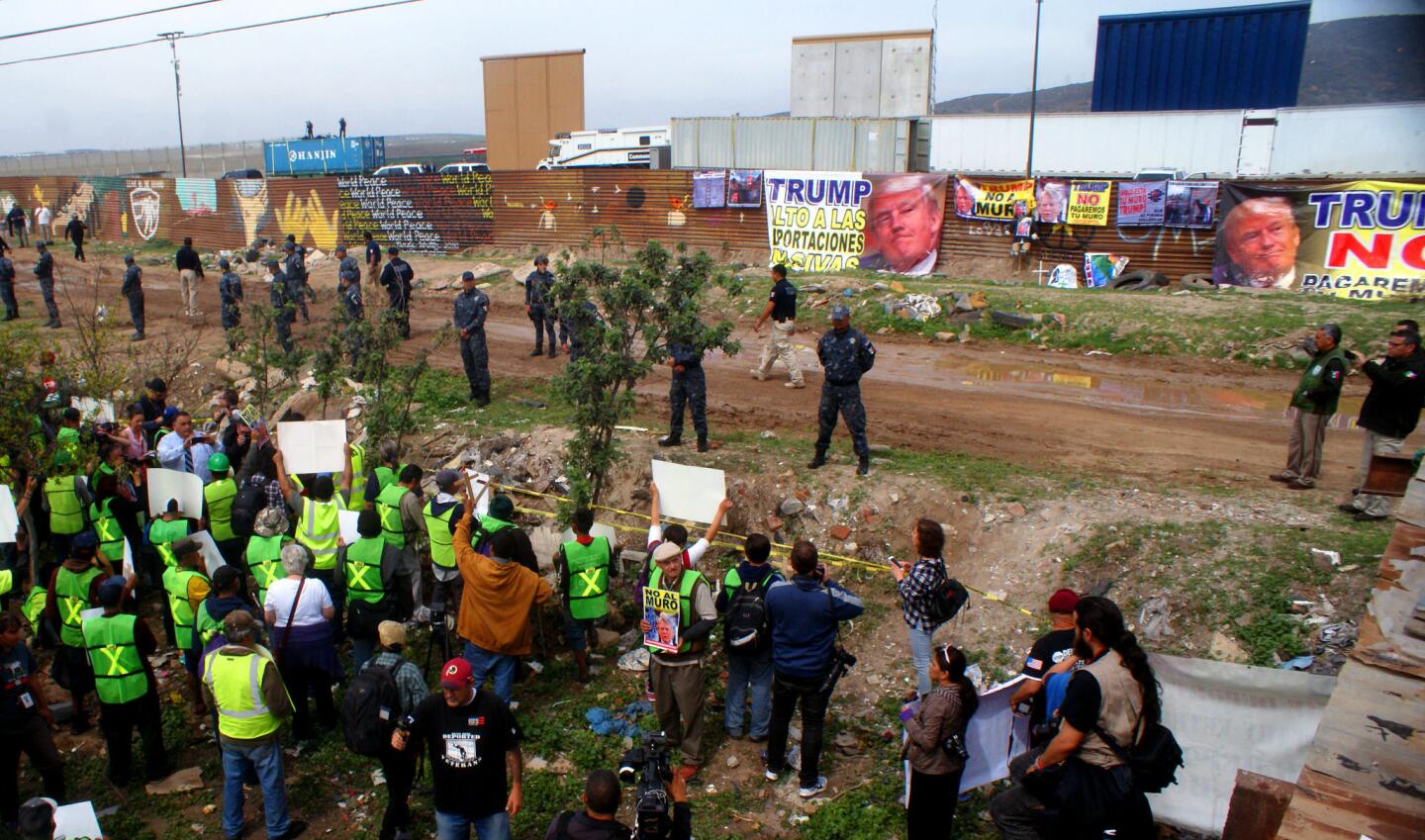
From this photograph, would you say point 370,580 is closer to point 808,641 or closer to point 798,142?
point 808,641

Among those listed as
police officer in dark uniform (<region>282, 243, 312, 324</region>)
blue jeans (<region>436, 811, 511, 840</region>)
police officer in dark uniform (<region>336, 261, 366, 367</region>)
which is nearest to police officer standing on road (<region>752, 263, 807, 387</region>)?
police officer in dark uniform (<region>336, 261, 366, 367</region>)

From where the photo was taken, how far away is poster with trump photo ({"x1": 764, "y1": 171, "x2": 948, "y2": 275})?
73.7 feet

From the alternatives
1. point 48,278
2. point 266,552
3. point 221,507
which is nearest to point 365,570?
point 266,552

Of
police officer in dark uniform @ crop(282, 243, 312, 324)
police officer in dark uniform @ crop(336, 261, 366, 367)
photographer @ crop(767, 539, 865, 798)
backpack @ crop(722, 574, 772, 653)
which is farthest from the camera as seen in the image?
police officer in dark uniform @ crop(282, 243, 312, 324)

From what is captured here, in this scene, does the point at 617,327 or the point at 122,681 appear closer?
the point at 122,681

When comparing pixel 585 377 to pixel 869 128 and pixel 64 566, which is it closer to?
pixel 64 566

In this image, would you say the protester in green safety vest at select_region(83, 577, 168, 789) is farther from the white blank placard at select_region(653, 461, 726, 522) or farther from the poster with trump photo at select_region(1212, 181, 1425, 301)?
the poster with trump photo at select_region(1212, 181, 1425, 301)

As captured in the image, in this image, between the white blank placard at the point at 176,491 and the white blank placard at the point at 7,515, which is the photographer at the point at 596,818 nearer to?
the white blank placard at the point at 176,491

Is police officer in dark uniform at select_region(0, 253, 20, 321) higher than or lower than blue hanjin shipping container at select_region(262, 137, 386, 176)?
lower

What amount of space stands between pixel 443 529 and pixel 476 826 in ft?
10.7

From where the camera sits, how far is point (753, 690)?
7.12m

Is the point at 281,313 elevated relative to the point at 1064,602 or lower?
elevated

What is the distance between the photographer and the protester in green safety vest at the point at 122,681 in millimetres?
6918

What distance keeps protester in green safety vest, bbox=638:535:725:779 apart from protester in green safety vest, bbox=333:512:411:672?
2.20m
